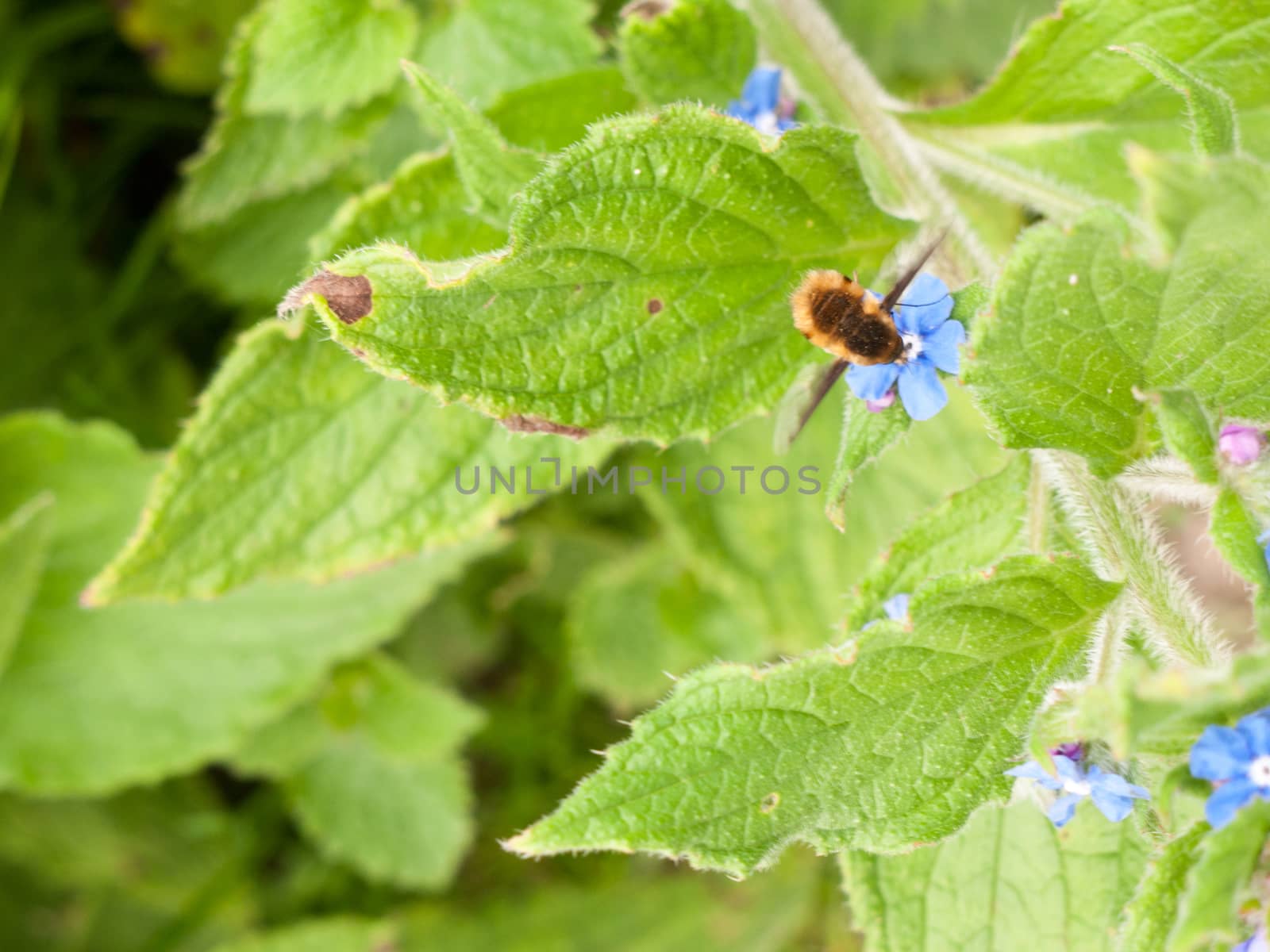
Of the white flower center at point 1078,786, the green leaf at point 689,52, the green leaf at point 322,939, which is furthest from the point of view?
the green leaf at point 322,939

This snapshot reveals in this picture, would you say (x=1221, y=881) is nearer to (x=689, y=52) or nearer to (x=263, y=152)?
(x=689, y=52)

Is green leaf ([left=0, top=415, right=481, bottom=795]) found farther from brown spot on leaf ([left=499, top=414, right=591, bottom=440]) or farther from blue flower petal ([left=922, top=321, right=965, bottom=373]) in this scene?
blue flower petal ([left=922, top=321, right=965, bottom=373])

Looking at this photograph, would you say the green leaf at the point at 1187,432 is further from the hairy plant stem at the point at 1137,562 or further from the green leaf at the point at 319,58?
the green leaf at the point at 319,58

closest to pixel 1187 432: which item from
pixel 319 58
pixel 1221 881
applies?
A: pixel 1221 881

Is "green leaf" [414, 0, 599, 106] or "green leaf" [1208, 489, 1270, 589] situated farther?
"green leaf" [414, 0, 599, 106]

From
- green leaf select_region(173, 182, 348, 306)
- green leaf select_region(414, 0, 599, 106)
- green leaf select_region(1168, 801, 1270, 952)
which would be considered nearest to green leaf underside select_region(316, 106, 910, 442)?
green leaf select_region(414, 0, 599, 106)

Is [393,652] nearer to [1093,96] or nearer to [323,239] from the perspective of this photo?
[323,239]

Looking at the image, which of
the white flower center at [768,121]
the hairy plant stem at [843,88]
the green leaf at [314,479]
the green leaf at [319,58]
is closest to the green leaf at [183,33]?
the green leaf at [319,58]
